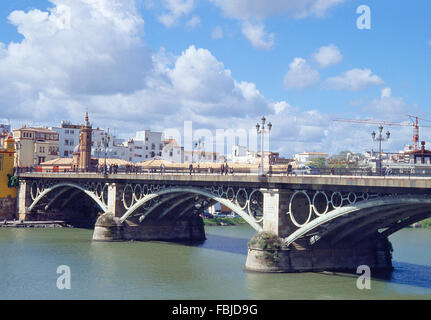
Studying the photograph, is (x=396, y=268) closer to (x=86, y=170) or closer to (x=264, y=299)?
(x=264, y=299)

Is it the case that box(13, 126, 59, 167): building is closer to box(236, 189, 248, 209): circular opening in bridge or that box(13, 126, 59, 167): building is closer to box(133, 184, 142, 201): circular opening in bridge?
box(133, 184, 142, 201): circular opening in bridge

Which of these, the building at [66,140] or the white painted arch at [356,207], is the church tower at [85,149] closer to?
the building at [66,140]

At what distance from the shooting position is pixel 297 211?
138 feet

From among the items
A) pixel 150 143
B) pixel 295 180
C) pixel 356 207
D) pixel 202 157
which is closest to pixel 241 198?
pixel 295 180

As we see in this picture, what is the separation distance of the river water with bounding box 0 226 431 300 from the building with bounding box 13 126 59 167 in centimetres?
5186

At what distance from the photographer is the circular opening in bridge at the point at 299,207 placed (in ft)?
137

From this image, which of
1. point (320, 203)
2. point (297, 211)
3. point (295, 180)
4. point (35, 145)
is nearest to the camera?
point (295, 180)

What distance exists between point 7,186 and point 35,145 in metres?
39.8

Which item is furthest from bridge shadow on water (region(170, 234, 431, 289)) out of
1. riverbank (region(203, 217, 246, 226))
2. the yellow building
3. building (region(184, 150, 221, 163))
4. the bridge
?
building (region(184, 150, 221, 163))

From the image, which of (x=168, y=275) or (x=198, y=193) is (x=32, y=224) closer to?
(x=198, y=193)

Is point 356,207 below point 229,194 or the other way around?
below

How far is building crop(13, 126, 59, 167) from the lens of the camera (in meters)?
113

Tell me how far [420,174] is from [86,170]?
50.6 metres
